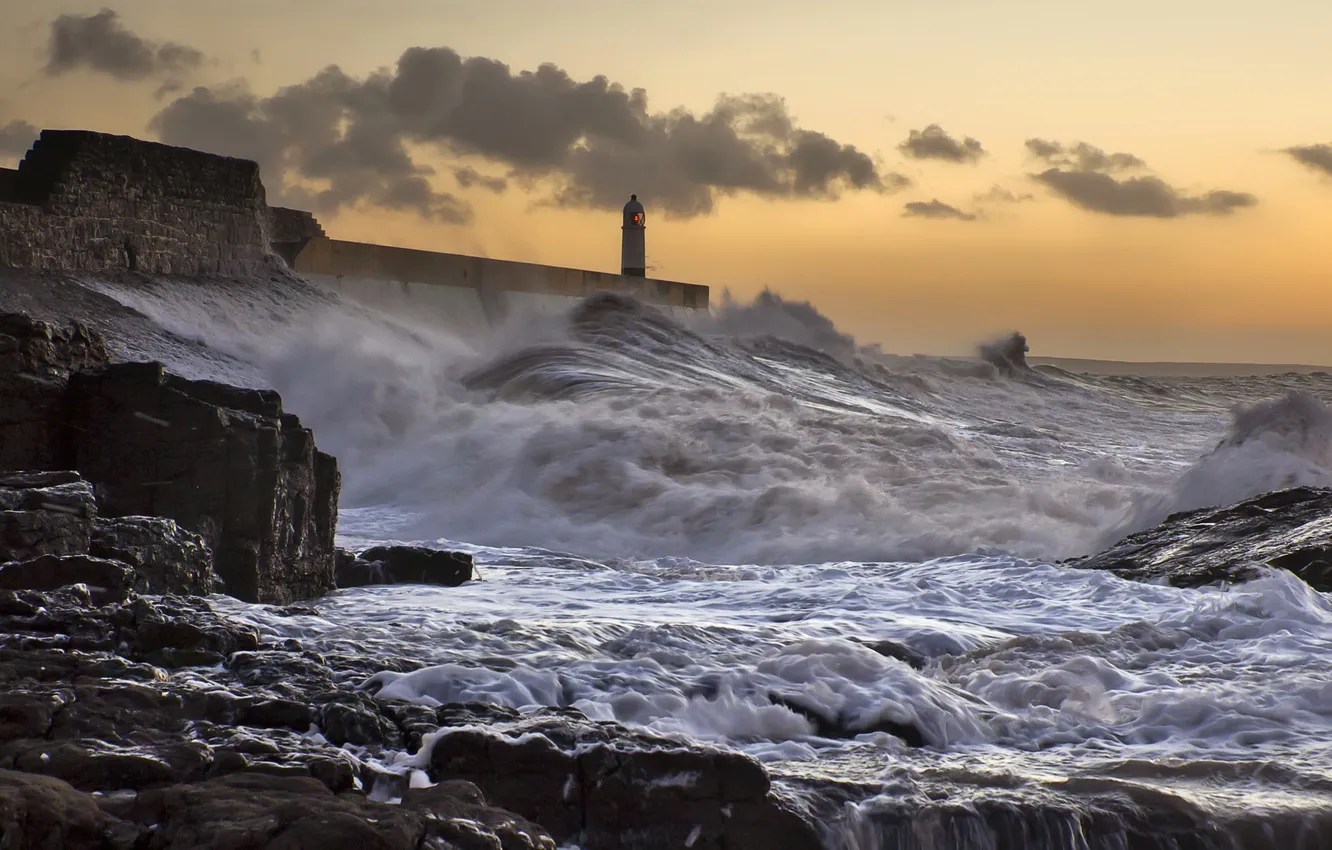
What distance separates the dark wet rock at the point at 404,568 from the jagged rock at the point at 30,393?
143 cm

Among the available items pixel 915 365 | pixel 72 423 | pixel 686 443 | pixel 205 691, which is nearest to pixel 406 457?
pixel 686 443

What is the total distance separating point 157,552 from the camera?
4.13 m

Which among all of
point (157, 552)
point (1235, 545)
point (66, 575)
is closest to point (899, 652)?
point (157, 552)

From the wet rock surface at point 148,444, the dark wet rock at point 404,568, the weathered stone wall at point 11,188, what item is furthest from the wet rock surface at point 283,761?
the weathered stone wall at point 11,188

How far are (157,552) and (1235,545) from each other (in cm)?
497

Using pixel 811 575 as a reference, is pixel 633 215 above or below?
above

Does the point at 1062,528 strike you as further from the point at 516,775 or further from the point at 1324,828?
the point at 516,775

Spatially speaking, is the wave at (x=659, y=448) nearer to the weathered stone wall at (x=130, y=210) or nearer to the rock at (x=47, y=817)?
the weathered stone wall at (x=130, y=210)

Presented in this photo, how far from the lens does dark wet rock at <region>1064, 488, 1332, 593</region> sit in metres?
5.85

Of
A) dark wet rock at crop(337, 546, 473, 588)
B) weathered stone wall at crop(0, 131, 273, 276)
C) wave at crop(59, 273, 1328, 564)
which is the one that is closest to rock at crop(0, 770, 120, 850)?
dark wet rock at crop(337, 546, 473, 588)

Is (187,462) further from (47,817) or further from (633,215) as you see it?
(633,215)

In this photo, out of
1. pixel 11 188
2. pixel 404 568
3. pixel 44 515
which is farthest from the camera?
pixel 11 188

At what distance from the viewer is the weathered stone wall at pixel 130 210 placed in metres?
12.7

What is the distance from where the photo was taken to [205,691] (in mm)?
2861
